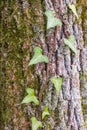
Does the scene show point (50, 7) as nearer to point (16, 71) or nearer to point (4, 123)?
point (16, 71)

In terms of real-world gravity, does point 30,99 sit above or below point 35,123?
above

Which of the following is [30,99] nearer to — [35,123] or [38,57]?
→ [35,123]

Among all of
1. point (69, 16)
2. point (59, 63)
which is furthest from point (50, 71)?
point (69, 16)

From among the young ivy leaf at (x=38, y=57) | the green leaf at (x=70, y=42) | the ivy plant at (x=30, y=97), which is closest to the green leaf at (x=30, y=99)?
the ivy plant at (x=30, y=97)

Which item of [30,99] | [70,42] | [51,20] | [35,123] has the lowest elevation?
[35,123]

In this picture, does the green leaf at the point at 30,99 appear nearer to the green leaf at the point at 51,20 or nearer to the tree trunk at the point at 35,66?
the tree trunk at the point at 35,66

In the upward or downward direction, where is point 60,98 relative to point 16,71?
downward

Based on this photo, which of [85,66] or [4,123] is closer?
[4,123]

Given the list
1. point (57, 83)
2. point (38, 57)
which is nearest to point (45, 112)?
point (57, 83)
